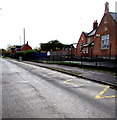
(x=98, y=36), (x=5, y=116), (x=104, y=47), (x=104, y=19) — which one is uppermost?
(x=104, y=19)

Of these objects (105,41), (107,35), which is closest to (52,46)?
(105,41)

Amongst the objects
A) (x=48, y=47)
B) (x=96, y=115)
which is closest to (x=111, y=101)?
(x=96, y=115)

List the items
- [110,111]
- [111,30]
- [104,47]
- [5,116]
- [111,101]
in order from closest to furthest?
1. [5,116]
2. [110,111]
3. [111,101]
4. [111,30]
5. [104,47]

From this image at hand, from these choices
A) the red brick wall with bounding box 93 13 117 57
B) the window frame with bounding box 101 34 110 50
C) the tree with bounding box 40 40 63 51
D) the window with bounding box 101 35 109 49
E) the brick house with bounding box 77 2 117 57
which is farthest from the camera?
the tree with bounding box 40 40 63 51

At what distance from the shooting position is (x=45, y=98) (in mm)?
5059

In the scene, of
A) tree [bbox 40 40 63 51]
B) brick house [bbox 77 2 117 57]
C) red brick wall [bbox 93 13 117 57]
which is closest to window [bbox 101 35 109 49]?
brick house [bbox 77 2 117 57]

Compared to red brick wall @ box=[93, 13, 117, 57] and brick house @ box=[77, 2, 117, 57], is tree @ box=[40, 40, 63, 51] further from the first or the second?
red brick wall @ box=[93, 13, 117, 57]

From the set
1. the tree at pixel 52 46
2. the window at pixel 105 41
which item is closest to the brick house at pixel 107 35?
the window at pixel 105 41

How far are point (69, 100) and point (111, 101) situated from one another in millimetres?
1599

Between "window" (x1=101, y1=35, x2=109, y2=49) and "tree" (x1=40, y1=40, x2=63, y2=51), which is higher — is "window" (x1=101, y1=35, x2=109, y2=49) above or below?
below

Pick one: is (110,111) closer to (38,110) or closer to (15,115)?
(38,110)

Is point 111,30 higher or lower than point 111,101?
higher

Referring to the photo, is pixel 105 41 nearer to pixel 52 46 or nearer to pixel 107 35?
pixel 107 35

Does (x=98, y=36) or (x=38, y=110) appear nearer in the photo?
(x=38, y=110)
